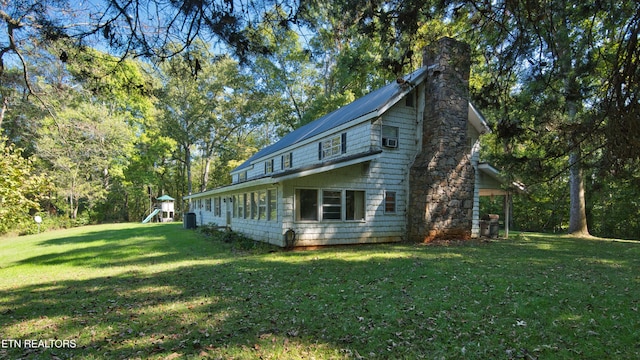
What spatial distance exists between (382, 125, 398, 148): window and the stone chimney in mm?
1186

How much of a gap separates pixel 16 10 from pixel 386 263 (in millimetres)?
8620

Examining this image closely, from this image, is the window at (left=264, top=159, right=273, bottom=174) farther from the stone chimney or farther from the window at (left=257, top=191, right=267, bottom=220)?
the stone chimney

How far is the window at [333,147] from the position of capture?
13820mm

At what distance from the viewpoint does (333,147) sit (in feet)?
47.5

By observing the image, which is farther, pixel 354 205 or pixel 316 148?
pixel 316 148

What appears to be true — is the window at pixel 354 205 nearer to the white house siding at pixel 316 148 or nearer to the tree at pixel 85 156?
the white house siding at pixel 316 148

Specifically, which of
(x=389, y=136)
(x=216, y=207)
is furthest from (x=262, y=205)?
(x=216, y=207)

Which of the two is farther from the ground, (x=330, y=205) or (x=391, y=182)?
(x=391, y=182)

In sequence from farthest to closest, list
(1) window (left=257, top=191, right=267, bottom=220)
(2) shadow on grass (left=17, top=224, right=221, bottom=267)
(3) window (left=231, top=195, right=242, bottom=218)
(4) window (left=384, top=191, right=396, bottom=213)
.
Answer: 1. (3) window (left=231, top=195, right=242, bottom=218)
2. (4) window (left=384, top=191, right=396, bottom=213)
3. (1) window (left=257, top=191, right=267, bottom=220)
4. (2) shadow on grass (left=17, top=224, right=221, bottom=267)

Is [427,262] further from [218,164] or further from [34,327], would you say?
[218,164]

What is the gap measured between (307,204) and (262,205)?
2365 millimetres

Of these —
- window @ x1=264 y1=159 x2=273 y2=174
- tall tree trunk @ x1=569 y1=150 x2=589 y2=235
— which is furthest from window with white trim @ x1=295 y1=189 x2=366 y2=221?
tall tree trunk @ x1=569 y1=150 x2=589 y2=235

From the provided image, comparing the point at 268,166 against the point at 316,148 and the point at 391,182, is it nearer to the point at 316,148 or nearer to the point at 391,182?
the point at 316,148

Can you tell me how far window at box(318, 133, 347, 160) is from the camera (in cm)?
1382
